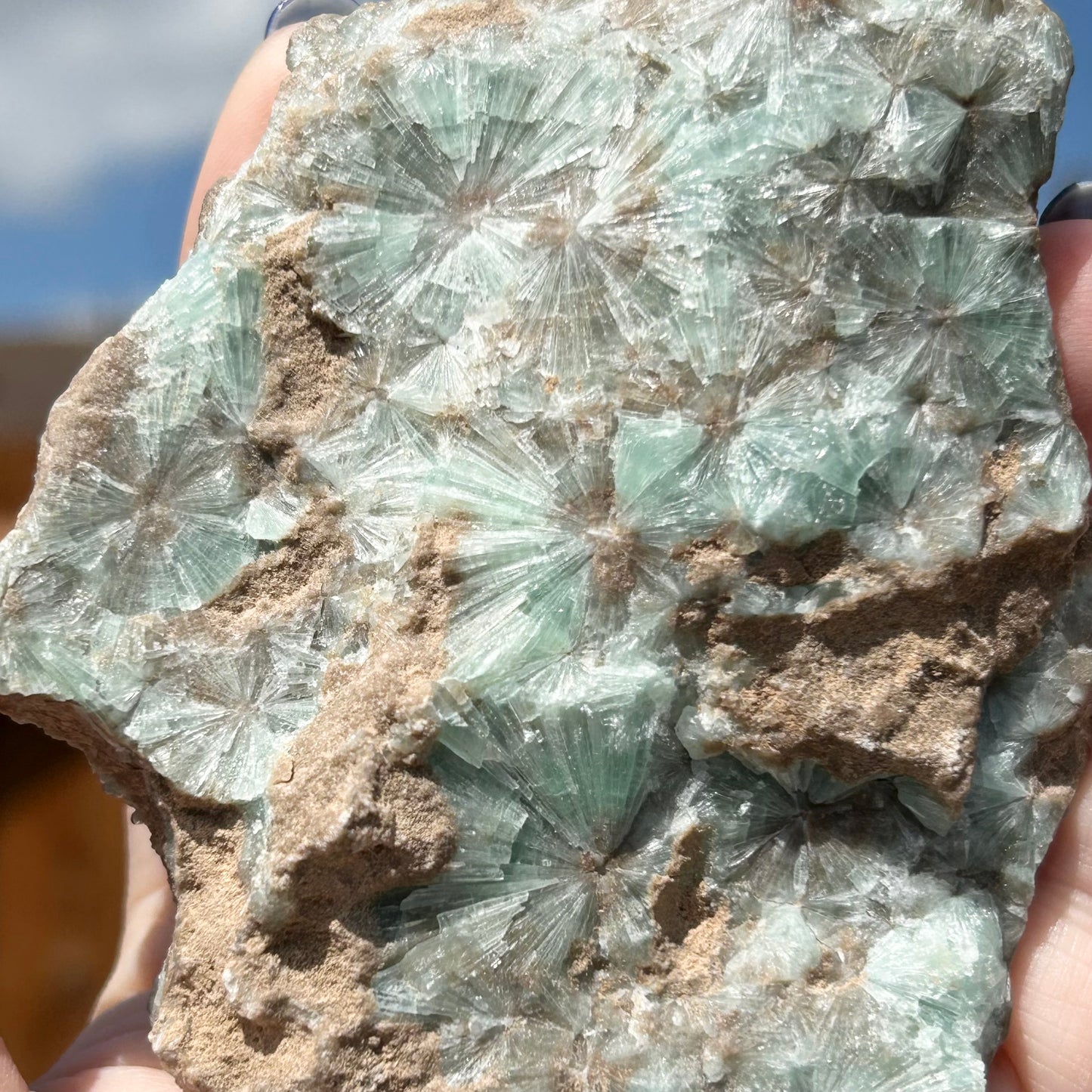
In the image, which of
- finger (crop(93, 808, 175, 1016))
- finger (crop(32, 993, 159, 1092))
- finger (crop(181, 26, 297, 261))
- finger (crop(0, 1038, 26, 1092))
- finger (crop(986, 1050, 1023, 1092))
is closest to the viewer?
finger (crop(0, 1038, 26, 1092))

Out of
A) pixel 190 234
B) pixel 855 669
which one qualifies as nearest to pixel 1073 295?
pixel 855 669

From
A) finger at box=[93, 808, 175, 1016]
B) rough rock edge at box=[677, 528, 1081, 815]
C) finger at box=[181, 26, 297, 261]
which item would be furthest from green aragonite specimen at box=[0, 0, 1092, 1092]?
finger at box=[93, 808, 175, 1016]

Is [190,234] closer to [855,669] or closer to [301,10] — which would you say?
[301,10]

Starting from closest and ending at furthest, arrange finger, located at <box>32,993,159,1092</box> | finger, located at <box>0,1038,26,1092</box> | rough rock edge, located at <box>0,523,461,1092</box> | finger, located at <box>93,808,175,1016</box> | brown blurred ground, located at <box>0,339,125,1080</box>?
rough rock edge, located at <box>0,523,461,1092</box>, finger, located at <box>0,1038,26,1092</box>, finger, located at <box>32,993,159,1092</box>, finger, located at <box>93,808,175,1016</box>, brown blurred ground, located at <box>0,339,125,1080</box>

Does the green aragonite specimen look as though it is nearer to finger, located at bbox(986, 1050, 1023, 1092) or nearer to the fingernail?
finger, located at bbox(986, 1050, 1023, 1092)

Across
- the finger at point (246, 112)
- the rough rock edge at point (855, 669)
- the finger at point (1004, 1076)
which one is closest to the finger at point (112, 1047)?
the rough rock edge at point (855, 669)

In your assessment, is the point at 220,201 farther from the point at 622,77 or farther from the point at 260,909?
the point at 260,909

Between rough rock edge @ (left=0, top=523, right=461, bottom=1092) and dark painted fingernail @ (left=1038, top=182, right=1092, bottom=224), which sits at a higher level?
dark painted fingernail @ (left=1038, top=182, right=1092, bottom=224)
